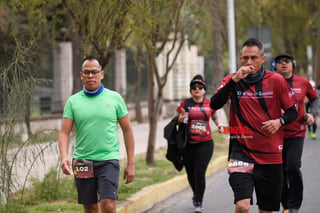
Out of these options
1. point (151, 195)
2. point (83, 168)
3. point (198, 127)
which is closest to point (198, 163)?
point (198, 127)

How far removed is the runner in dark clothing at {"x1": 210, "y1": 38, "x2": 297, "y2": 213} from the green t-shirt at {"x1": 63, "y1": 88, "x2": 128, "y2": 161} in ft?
3.18

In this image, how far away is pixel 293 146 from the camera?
7.77m

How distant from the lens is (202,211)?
28.9ft

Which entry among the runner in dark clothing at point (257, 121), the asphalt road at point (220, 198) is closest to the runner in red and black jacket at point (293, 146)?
the asphalt road at point (220, 198)

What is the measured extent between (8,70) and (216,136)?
10.9m

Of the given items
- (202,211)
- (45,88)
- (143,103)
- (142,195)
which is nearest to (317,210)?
(202,211)

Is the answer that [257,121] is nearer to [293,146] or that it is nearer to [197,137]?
[293,146]

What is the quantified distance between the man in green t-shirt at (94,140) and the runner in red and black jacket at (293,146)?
8.43ft

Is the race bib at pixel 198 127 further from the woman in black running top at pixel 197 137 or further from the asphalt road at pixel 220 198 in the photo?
the asphalt road at pixel 220 198

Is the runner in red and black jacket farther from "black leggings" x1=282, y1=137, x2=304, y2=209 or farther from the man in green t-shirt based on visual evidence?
the man in green t-shirt

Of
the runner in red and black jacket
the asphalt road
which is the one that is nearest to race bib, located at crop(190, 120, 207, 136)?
the asphalt road

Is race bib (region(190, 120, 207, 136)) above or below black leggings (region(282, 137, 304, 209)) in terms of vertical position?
above

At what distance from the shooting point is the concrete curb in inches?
328

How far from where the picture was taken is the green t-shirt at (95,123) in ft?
19.5
